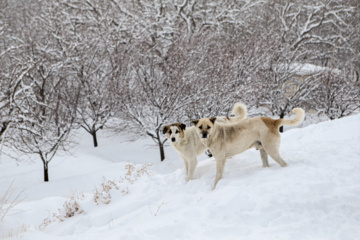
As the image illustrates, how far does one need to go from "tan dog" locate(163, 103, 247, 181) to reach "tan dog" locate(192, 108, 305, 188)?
1.89 feet

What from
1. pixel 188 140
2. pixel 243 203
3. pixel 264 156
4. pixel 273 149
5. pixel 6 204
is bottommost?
pixel 6 204

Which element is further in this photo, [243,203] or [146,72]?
[146,72]

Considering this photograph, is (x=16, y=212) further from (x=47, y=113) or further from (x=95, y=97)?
(x=95, y=97)

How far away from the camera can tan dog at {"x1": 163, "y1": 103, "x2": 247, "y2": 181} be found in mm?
5820

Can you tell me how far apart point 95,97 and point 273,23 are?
2276 cm

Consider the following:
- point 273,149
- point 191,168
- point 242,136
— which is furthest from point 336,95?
point 191,168

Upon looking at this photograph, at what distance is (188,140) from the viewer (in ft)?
20.1

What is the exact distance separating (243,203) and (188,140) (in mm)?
2303

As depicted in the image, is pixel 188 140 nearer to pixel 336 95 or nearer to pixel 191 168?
pixel 191 168

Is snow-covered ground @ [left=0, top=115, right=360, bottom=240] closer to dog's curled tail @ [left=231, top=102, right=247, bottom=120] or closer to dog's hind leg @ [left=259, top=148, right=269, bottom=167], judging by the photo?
dog's hind leg @ [left=259, top=148, right=269, bottom=167]

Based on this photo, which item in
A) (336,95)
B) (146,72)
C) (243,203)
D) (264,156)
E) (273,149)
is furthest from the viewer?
(336,95)

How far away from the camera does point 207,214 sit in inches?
158

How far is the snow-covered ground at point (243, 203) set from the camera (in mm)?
3635

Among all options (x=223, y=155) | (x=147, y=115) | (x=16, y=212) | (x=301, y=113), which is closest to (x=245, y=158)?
(x=223, y=155)
